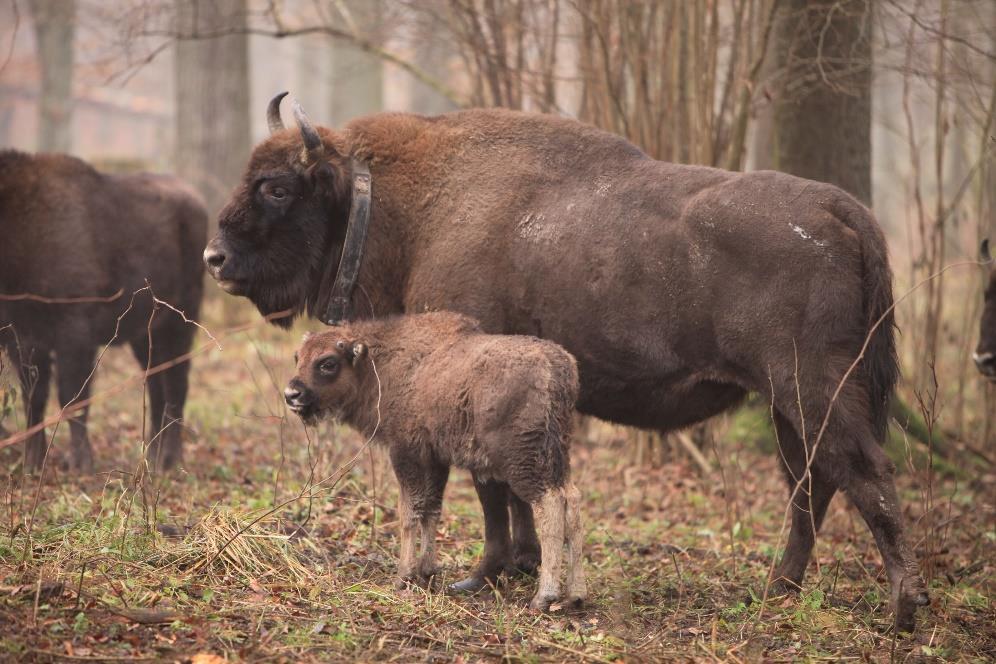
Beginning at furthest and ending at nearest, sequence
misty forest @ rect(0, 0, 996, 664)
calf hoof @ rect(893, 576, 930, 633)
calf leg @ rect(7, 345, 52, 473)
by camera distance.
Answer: calf leg @ rect(7, 345, 52, 473) → calf hoof @ rect(893, 576, 930, 633) → misty forest @ rect(0, 0, 996, 664)

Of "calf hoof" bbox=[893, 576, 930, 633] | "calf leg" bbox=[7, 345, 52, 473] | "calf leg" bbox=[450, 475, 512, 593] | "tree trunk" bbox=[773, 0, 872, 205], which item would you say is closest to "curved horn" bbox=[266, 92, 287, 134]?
"calf leg" bbox=[7, 345, 52, 473]

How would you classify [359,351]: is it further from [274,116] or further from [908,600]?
[908,600]

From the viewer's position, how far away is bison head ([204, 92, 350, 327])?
6320 mm

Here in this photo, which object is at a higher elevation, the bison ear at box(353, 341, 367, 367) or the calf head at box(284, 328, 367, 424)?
the bison ear at box(353, 341, 367, 367)

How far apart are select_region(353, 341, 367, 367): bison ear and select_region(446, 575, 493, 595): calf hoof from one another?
1288 millimetres

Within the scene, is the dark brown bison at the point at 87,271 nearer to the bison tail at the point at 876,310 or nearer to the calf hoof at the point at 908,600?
the bison tail at the point at 876,310

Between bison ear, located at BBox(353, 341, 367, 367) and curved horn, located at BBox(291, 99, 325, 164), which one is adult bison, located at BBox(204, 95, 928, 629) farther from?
bison ear, located at BBox(353, 341, 367, 367)

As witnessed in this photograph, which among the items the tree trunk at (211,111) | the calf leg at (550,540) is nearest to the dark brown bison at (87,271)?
the calf leg at (550,540)

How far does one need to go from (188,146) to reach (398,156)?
10.4m

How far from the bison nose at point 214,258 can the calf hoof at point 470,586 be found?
232cm

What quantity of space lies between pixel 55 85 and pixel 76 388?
17.6m

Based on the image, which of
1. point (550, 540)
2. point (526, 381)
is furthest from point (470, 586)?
point (526, 381)

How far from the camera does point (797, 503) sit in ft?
20.1

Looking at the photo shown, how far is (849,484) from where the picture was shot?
5.36m
